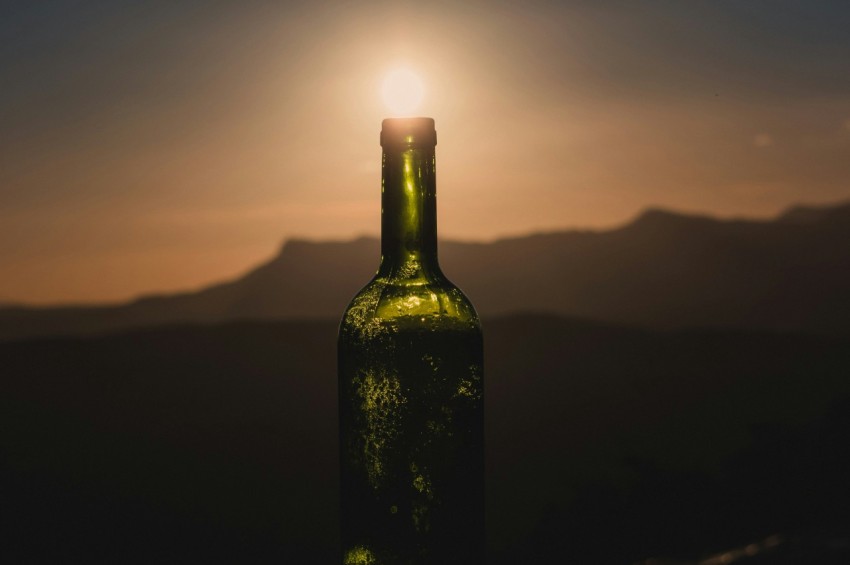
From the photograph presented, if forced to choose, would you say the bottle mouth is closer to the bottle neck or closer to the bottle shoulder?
the bottle neck

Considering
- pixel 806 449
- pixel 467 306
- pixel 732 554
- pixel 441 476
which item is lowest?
pixel 806 449

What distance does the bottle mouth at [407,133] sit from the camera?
59.5 inches

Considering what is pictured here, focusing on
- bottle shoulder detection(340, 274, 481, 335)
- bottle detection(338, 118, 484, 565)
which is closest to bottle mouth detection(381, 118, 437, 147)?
bottle detection(338, 118, 484, 565)

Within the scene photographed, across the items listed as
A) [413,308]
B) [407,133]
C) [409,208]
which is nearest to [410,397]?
[413,308]

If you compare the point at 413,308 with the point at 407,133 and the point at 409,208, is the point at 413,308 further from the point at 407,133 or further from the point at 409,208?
the point at 407,133

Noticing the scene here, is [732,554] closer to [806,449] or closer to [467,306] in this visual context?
[467,306]

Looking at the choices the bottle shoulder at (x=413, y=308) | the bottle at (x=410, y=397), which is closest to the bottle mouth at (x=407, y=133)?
the bottle at (x=410, y=397)

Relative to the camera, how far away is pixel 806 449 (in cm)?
432

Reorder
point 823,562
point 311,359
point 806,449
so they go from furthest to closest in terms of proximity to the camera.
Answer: point 311,359 → point 806,449 → point 823,562

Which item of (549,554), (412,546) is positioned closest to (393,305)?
(412,546)

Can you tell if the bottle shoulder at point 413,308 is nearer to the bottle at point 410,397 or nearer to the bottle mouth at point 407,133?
the bottle at point 410,397

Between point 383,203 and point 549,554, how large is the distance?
152 inches

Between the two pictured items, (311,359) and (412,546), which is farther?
(311,359)

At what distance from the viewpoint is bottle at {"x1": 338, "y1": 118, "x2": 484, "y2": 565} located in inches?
57.8
